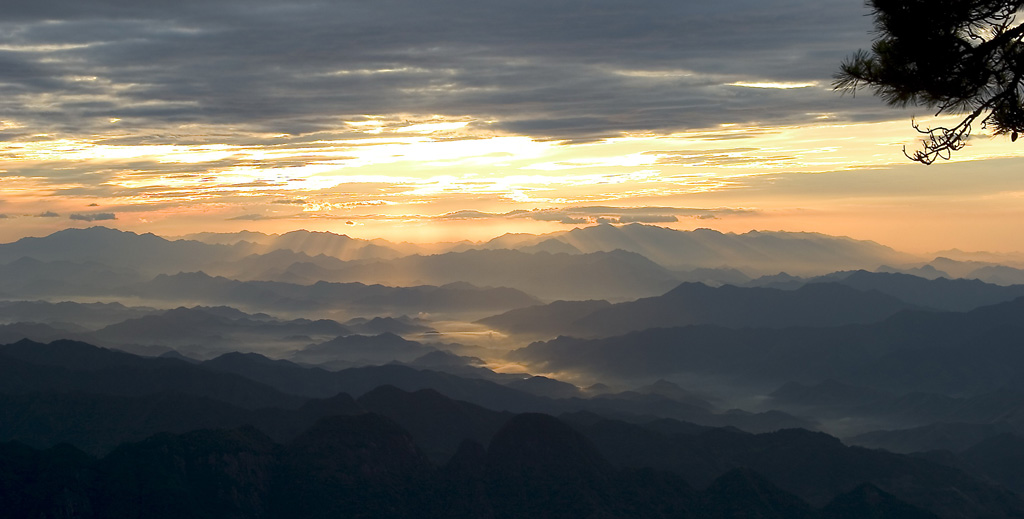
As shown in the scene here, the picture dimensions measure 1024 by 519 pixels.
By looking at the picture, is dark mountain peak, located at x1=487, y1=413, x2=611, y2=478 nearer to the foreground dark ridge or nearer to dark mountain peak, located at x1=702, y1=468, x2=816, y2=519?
the foreground dark ridge

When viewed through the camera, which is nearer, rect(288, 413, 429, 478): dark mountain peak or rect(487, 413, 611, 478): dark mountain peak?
rect(288, 413, 429, 478): dark mountain peak

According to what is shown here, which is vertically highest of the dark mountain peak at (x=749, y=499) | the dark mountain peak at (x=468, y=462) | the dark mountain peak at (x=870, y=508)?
the dark mountain peak at (x=468, y=462)

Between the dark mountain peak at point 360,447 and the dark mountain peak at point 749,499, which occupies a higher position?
the dark mountain peak at point 360,447

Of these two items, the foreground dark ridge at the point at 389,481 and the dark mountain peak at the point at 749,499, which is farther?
the dark mountain peak at the point at 749,499

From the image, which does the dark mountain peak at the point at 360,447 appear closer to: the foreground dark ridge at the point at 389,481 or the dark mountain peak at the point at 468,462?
the foreground dark ridge at the point at 389,481

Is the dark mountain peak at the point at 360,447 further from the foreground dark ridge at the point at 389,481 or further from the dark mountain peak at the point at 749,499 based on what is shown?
the dark mountain peak at the point at 749,499

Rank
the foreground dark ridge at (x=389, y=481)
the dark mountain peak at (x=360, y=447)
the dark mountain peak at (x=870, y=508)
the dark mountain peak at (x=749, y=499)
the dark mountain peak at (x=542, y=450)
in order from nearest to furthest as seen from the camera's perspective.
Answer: the foreground dark ridge at (x=389, y=481) < the dark mountain peak at (x=749, y=499) < the dark mountain peak at (x=870, y=508) < the dark mountain peak at (x=360, y=447) < the dark mountain peak at (x=542, y=450)

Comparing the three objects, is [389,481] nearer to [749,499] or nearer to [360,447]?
[360,447]

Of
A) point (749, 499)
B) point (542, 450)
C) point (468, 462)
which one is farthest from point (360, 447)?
point (749, 499)

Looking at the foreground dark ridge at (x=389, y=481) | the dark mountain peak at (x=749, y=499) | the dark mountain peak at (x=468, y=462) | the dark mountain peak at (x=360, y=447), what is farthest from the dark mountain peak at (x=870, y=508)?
the dark mountain peak at (x=360, y=447)

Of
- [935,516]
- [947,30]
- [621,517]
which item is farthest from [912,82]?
[935,516]

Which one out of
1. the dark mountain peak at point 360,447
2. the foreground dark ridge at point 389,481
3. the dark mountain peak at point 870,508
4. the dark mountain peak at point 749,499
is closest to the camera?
the foreground dark ridge at point 389,481

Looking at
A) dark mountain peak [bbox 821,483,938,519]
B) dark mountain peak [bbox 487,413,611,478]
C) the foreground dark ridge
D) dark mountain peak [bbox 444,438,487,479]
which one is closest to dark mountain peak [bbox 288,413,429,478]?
the foreground dark ridge
